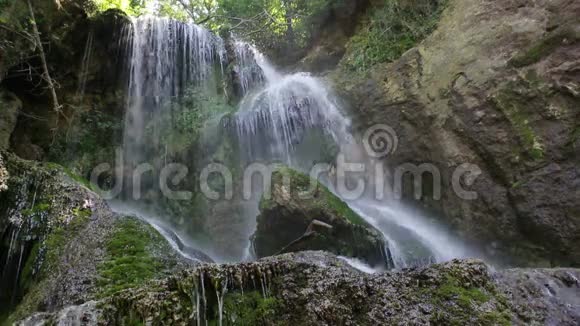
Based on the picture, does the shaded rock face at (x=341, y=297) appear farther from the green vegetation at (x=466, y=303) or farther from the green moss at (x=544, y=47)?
the green moss at (x=544, y=47)

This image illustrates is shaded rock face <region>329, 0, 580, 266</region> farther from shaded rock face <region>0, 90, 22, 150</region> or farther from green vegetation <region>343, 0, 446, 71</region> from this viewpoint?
shaded rock face <region>0, 90, 22, 150</region>

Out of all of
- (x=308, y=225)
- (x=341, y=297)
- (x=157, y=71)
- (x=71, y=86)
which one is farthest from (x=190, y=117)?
(x=341, y=297)

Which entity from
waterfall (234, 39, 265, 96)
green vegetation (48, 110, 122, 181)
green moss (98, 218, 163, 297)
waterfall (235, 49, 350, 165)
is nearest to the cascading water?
waterfall (235, 49, 350, 165)

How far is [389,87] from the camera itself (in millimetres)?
9250

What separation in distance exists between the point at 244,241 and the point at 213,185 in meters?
1.68

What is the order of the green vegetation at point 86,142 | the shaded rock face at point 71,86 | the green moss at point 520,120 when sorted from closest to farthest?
the green moss at point 520,120
the shaded rock face at point 71,86
the green vegetation at point 86,142

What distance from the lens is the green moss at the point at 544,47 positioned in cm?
672

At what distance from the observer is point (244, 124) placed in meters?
10.1

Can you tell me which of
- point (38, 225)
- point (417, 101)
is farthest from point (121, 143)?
point (417, 101)

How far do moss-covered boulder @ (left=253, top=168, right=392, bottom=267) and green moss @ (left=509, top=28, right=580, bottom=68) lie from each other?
3779 mm

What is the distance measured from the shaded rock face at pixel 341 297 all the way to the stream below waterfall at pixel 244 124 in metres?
3.89

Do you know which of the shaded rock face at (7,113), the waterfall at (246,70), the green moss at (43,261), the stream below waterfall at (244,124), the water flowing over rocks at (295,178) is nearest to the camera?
the water flowing over rocks at (295,178)

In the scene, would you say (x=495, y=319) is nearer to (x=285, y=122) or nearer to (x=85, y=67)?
(x=285, y=122)

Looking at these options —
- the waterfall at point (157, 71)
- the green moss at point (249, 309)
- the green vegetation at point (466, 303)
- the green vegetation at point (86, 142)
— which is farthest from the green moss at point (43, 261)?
the waterfall at point (157, 71)
